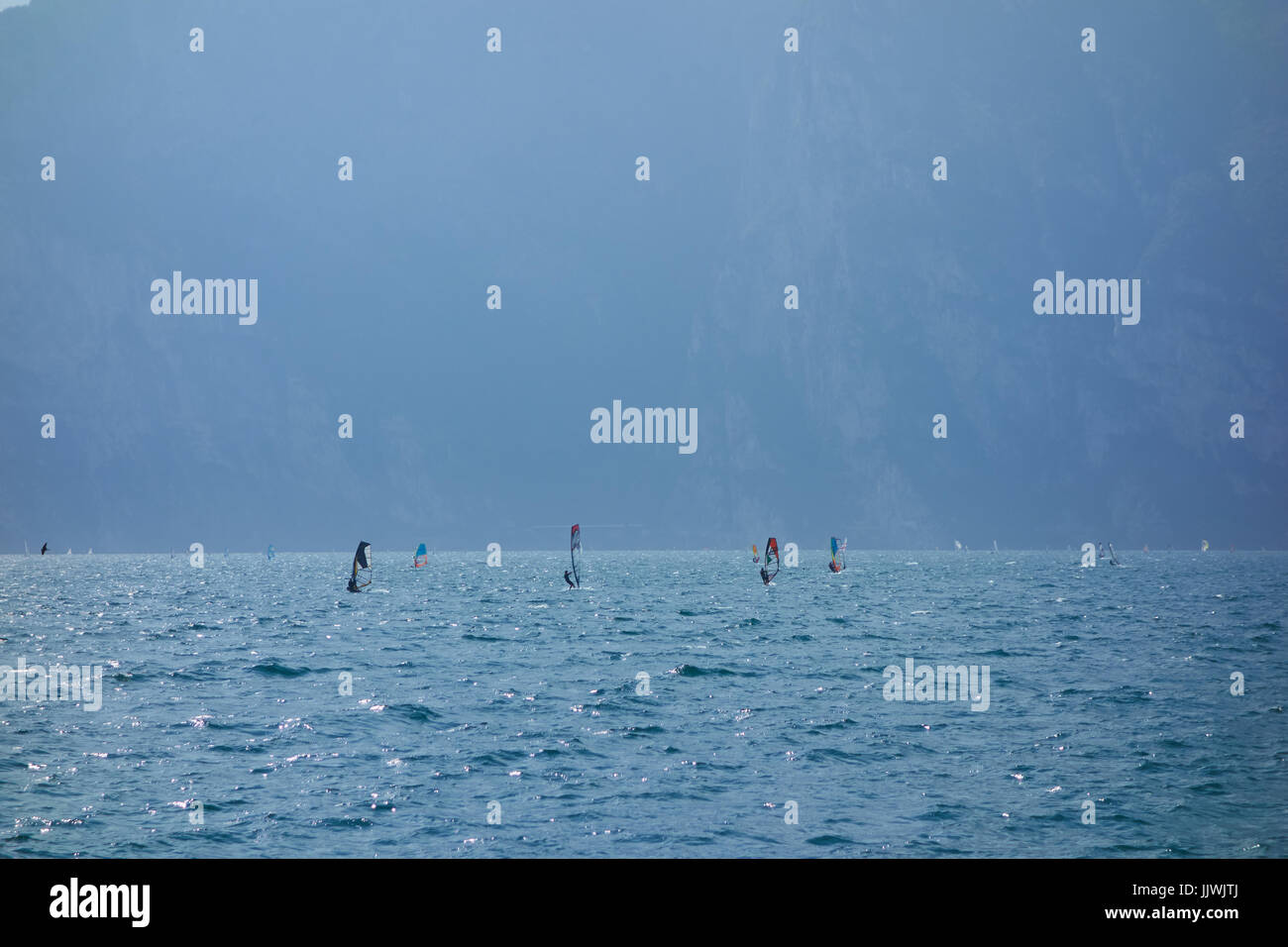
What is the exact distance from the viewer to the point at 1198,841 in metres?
19.4

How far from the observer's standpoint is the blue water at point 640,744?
1939 cm

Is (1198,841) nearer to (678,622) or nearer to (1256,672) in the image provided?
(1256,672)

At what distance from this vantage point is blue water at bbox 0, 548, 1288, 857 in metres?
19.4

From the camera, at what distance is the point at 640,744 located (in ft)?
88.1
